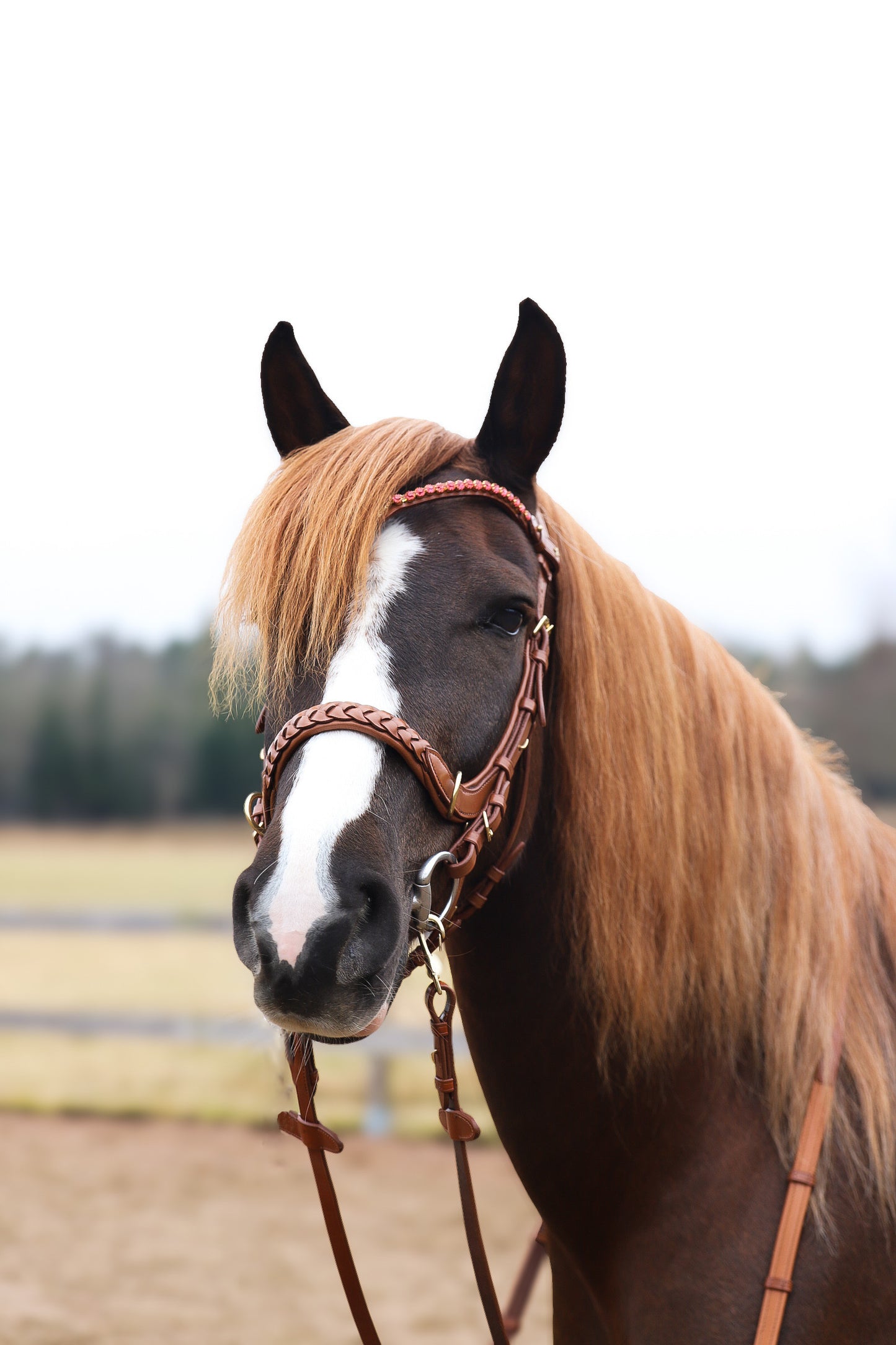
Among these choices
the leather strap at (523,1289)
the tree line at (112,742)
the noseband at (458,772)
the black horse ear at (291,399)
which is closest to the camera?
the noseband at (458,772)

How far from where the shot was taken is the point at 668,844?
1865mm

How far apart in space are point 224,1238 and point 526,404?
18.2 ft

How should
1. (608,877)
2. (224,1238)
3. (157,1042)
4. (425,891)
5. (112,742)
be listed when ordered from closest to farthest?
1. (425,891)
2. (608,877)
3. (224,1238)
4. (157,1042)
5. (112,742)

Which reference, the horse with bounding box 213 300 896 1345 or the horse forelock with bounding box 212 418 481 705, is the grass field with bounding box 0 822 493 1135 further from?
the horse forelock with bounding box 212 418 481 705

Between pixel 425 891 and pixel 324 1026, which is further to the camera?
pixel 425 891

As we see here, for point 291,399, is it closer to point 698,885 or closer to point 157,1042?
point 698,885

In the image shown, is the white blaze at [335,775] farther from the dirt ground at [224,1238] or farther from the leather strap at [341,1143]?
the dirt ground at [224,1238]

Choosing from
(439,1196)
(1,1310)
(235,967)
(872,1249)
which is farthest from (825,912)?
(235,967)

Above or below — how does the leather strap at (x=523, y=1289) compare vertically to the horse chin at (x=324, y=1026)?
below

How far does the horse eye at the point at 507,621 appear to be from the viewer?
68.2 inches

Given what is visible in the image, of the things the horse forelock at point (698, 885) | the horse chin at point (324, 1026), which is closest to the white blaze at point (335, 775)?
the horse chin at point (324, 1026)

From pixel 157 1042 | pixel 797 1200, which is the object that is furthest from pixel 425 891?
pixel 157 1042

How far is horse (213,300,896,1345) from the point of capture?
5.49 feet

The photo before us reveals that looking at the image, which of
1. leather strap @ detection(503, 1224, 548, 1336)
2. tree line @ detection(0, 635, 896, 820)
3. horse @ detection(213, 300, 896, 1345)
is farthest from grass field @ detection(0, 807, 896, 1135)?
tree line @ detection(0, 635, 896, 820)
